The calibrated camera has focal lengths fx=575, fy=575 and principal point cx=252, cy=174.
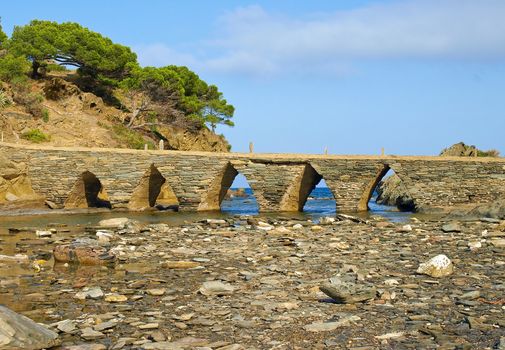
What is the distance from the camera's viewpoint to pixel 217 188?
34719 mm

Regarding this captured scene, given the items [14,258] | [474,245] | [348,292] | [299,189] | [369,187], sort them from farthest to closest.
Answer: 1. [299,189]
2. [369,187]
3. [474,245]
4. [14,258]
5. [348,292]

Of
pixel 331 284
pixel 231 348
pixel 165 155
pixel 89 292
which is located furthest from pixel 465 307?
pixel 165 155

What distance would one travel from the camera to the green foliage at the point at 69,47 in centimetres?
5178

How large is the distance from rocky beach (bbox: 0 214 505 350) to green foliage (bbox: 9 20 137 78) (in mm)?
37266

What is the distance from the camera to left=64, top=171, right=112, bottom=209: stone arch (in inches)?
1385

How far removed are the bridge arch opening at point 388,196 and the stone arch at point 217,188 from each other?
26.5 feet

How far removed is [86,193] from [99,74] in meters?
21.2

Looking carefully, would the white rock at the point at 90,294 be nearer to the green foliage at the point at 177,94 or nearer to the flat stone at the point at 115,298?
the flat stone at the point at 115,298

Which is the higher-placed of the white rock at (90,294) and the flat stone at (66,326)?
the white rock at (90,294)

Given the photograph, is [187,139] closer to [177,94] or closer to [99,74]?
[177,94]

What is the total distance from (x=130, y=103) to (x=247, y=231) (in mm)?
39327

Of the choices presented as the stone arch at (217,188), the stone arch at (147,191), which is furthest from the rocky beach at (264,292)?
the stone arch at (147,191)

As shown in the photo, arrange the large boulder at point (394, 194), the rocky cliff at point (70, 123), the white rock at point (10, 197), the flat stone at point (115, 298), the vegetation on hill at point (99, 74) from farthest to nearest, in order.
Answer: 1. the vegetation on hill at point (99, 74)
2. the rocky cliff at point (70, 123)
3. the large boulder at point (394, 194)
4. the white rock at point (10, 197)
5. the flat stone at point (115, 298)

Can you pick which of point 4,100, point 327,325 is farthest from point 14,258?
point 4,100
